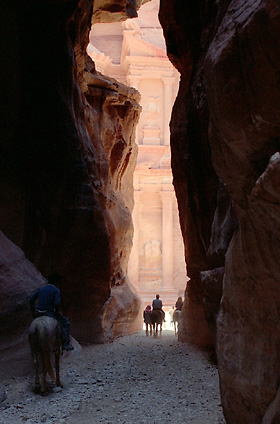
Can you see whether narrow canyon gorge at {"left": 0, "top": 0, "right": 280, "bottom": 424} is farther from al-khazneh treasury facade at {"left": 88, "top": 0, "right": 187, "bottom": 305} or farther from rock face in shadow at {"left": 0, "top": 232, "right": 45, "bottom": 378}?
al-khazneh treasury facade at {"left": 88, "top": 0, "right": 187, "bottom": 305}

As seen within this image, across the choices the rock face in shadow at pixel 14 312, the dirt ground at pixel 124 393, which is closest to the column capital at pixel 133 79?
the dirt ground at pixel 124 393

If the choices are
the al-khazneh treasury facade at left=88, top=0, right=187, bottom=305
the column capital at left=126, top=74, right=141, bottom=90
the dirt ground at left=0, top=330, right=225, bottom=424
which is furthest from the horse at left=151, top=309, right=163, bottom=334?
the column capital at left=126, top=74, right=141, bottom=90

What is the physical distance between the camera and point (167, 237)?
1099 inches

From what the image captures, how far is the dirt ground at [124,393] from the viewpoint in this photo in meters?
5.93

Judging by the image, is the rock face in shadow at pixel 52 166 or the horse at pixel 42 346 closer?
the horse at pixel 42 346

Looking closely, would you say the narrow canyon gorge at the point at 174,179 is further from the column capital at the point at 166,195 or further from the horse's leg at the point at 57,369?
the column capital at the point at 166,195

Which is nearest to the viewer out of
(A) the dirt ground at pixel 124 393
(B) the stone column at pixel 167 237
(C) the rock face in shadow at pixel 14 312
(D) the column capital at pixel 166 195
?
(A) the dirt ground at pixel 124 393

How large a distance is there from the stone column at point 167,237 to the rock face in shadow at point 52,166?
15.2 m

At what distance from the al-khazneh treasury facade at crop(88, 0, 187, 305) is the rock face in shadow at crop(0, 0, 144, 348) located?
14721mm

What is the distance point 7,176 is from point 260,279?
26.7 feet

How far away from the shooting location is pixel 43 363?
22.8 ft

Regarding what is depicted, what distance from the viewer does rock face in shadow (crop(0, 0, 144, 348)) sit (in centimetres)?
1125

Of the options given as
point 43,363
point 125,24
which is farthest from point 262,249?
point 125,24

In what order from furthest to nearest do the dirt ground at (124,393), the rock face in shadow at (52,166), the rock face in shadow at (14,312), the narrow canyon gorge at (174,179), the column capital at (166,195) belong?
the column capital at (166,195) → the rock face in shadow at (52,166) → the rock face in shadow at (14,312) → the dirt ground at (124,393) → the narrow canyon gorge at (174,179)
